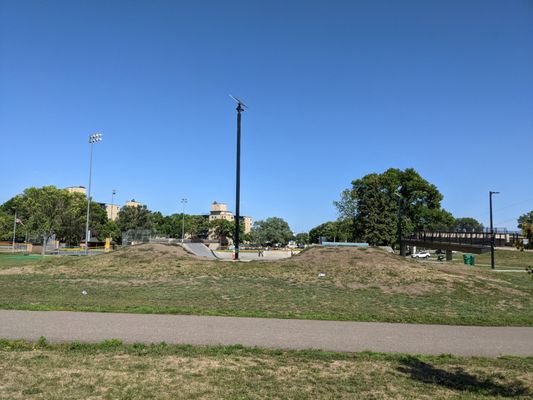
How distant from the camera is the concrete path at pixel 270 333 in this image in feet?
27.4

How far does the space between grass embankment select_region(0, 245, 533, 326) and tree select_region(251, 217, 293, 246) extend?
100 metres

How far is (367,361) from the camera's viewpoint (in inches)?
281

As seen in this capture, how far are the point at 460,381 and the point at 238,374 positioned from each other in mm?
3058

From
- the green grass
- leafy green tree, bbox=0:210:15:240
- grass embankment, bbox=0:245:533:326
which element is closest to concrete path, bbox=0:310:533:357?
grass embankment, bbox=0:245:533:326

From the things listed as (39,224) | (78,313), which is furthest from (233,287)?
(39,224)

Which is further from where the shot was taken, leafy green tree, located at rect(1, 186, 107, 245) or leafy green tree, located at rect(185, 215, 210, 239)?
leafy green tree, located at rect(185, 215, 210, 239)

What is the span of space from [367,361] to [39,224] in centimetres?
6267

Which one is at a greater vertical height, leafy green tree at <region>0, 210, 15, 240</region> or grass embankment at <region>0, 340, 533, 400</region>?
leafy green tree at <region>0, 210, 15, 240</region>

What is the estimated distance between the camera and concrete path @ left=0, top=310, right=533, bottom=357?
8359 millimetres

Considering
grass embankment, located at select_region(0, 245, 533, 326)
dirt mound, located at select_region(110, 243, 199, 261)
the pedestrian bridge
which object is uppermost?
the pedestrian bridge

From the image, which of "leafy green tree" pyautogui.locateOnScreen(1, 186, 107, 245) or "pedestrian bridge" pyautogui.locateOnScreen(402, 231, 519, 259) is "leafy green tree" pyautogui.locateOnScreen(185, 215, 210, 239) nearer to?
"leafy green tree" pyautogui.locateOnScreen(1, 186, 107, 245)

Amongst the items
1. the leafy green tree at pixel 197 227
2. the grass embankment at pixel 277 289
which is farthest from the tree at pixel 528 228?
the leafy green tree at pixel 197 227

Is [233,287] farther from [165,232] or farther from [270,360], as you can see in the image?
[165,232]

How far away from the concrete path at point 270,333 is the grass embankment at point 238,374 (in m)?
0.74
